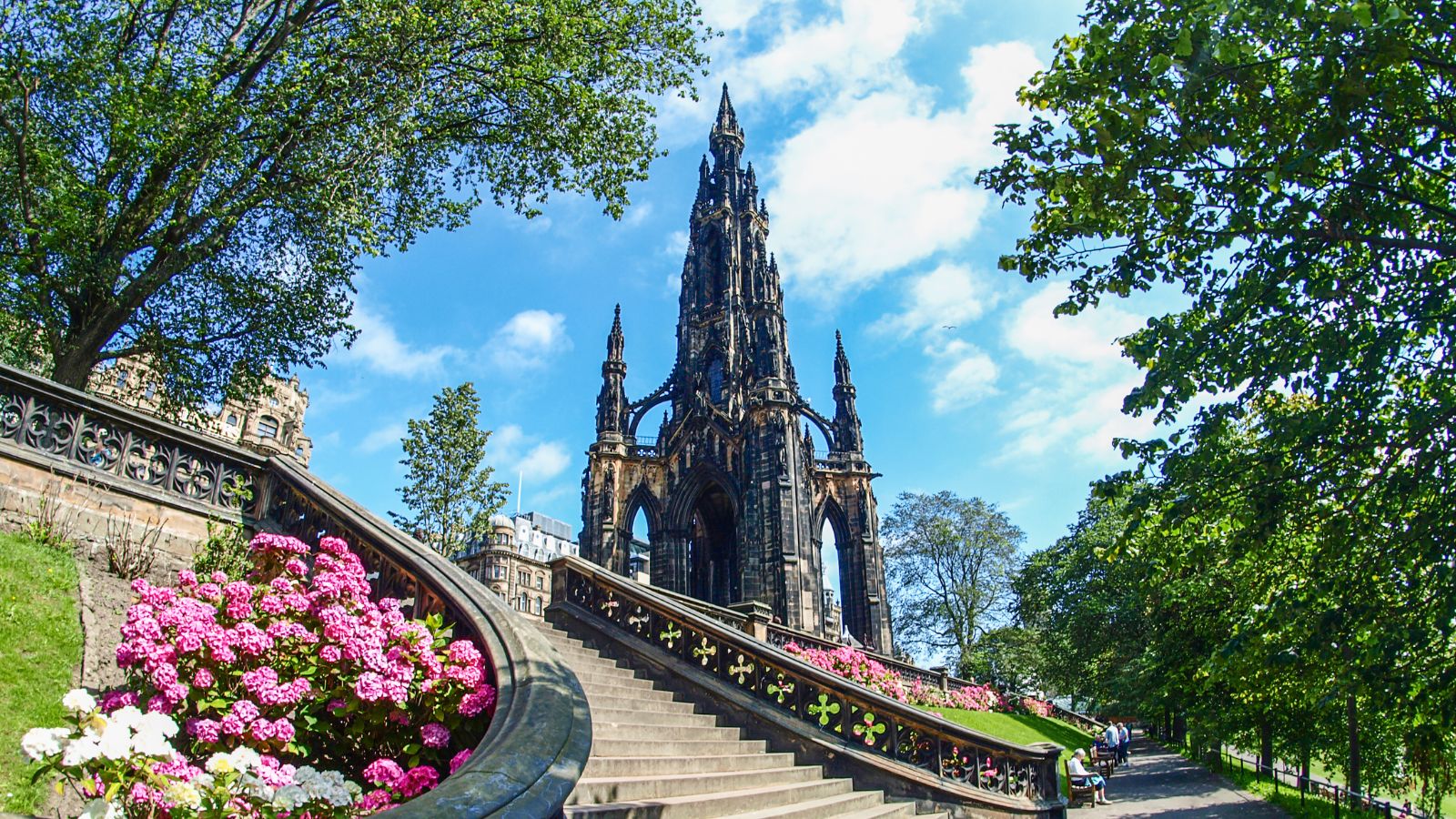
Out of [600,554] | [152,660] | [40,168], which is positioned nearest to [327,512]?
[152,660]

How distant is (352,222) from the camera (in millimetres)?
12492

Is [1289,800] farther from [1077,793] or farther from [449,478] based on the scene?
[449,478]

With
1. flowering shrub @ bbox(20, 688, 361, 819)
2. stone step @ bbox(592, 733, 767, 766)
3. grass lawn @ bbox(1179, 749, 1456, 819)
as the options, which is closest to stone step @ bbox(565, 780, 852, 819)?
stone step @ bbox(592, 733, 767, 766)

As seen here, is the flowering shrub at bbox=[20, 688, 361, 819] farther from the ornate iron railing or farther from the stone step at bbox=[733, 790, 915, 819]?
the ornate iron railing

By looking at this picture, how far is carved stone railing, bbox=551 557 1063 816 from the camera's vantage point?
8.39 m

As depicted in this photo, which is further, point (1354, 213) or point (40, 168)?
point (40, 168)

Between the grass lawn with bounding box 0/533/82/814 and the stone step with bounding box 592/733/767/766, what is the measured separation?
3334 millimetres

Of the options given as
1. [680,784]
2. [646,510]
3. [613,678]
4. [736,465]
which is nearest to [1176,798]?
[613,678]

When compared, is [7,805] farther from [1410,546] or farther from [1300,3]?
[1410,546]

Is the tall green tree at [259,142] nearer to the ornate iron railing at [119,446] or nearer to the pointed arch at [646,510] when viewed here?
the ornate iron railing at [119,446]

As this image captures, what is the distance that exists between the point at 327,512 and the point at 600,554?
30.1m

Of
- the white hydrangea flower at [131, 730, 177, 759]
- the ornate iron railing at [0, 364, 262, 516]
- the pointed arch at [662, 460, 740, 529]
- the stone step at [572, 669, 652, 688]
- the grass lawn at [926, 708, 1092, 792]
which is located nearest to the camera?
the white hydrangea flower at [131, 730, 177, 759]

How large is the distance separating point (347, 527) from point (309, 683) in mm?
3229

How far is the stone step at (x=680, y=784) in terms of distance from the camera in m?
5.56
